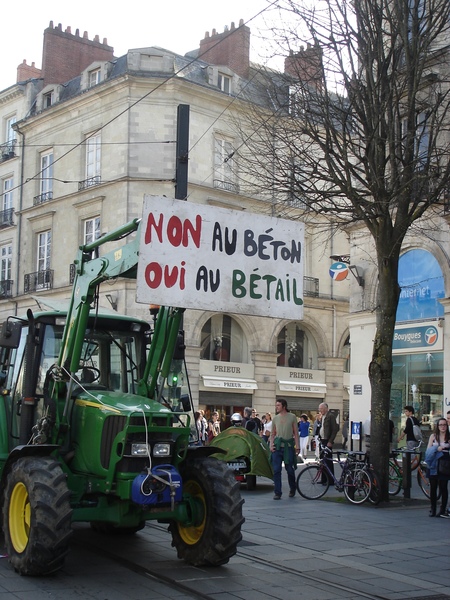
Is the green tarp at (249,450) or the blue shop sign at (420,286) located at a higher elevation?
the blue shop sign at (420,286)

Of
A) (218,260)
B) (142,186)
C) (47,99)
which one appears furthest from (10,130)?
(218,260)

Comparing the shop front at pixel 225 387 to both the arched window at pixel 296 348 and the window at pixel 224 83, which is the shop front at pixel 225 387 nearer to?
the arched window at pixel 296 348

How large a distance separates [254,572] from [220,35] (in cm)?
3204

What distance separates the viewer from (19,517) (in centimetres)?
759

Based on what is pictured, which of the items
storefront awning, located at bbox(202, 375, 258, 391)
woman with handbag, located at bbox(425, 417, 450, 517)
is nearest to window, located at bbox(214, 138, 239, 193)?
storefront awning, located at bbox(202, 375, 258, 391)

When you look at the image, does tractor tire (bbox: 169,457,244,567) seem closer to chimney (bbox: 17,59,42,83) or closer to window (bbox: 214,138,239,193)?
window (bbox: 214,138,239,193)

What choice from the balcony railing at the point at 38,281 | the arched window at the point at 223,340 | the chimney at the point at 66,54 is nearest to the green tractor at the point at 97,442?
the arched window at the point at 223,340

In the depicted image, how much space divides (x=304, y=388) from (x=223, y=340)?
4.75 meters

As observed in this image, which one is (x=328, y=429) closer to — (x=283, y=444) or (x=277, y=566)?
(x=283, y=444)

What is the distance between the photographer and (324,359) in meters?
Answer: 36.8

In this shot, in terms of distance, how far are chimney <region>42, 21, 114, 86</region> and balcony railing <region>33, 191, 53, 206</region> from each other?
5493 millimetres

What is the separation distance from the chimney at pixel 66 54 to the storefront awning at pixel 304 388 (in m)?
17.5

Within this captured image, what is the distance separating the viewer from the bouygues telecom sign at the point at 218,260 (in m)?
7.56

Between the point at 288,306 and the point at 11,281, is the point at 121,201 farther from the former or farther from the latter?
the point at 288,306
